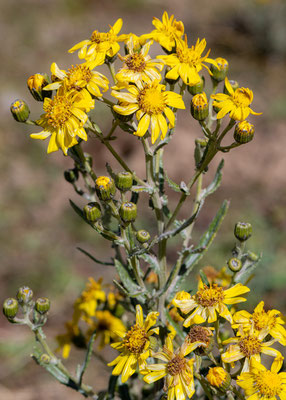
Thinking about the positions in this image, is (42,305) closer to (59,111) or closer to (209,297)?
(209,297)

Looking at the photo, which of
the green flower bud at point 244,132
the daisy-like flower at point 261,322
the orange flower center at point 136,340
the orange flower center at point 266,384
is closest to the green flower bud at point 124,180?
the green flower bud at point 244,132

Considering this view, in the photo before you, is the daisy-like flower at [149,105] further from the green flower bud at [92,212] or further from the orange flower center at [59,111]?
the green flower bud at [92,212]

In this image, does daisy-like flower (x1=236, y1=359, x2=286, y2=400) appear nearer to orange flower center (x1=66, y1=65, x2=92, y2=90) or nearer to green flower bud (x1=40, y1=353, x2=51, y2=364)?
green flower bud (x1=40, y1=353, x2=51, y2=364)

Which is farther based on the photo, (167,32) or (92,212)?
(167,32)

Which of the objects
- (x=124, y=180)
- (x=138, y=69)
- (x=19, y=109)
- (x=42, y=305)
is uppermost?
(x=19, y=109)

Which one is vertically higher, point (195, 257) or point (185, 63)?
point (185, 63)

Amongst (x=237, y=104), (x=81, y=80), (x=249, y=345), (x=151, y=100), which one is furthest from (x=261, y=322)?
(x=81, y=80)

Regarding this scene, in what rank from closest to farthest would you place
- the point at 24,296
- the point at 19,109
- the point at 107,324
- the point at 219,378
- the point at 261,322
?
1. the point at 219,378
2. the point at 261,322
3. the point at 19,109
4. the point at 24,296
5. the point at 107,324
